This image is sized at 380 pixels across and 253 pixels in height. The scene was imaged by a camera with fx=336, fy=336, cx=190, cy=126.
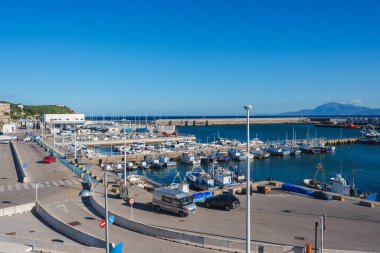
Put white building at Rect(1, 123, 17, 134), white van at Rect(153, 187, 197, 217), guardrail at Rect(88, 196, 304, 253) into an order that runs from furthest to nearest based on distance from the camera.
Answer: white building at Rect(1, 123, 17, 134) → white van at Rect(153, 187, 197, 217) → guardrail at Rect(88, 196, 304, 253)

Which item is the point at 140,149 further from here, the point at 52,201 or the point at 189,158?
the point at 52,201

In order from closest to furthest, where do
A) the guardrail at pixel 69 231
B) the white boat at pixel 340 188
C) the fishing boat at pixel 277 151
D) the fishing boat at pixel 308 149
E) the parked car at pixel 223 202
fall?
the guardrail at pixel 69 231
the parked car at pixel 223 202
the white boat at pixel 340 188
the fishing boat at pixel 277 151
the fishing boat at pixel 308 149

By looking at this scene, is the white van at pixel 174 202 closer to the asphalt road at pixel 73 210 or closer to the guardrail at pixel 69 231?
the asphalt road at pixel 73 210

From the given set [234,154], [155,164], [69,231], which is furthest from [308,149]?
[69,231]

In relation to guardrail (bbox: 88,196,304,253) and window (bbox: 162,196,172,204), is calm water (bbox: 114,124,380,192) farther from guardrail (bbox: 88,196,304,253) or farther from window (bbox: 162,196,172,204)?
guardrail (bbox: 88,196,304,253)

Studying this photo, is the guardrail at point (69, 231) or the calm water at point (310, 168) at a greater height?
the guardrail at point (69, 231)

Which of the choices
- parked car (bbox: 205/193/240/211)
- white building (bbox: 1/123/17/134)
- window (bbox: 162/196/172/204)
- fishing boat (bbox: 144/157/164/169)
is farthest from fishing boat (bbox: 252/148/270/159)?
white building (bbox: 1/123/17/134)

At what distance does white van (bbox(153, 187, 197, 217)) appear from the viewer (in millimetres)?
19219

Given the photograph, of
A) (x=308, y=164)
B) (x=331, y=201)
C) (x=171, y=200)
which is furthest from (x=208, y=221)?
(x=308, y=164)

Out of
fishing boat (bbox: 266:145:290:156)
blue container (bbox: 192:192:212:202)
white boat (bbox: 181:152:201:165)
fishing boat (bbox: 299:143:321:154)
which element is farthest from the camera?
fishing boat (bbox: 299:143:321:154)

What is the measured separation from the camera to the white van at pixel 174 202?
1922 centimetres

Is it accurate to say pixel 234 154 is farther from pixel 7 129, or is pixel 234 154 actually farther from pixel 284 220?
pixel 7 129

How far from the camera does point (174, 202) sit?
63.9 feet

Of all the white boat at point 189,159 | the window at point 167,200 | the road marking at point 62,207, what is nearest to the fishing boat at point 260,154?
the white boat at point 189,159
